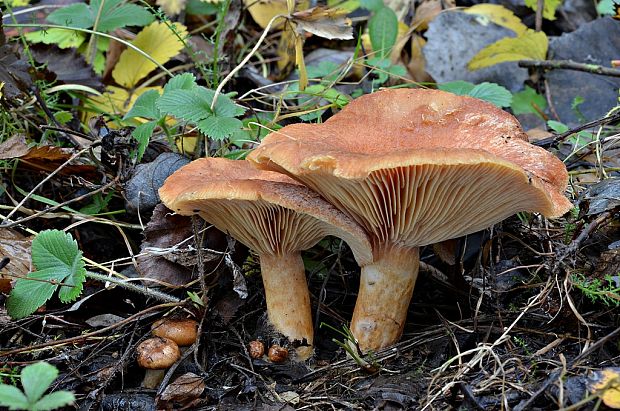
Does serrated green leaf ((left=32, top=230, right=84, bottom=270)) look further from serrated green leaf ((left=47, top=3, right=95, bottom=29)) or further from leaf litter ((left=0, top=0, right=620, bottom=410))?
serrated green leaf ((left=47, top=3, right=95, bottom=29))

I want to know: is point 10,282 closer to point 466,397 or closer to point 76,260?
point 76,260

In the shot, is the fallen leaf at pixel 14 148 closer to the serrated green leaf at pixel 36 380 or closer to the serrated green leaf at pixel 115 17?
the serrated green leaf at pixel 115 17

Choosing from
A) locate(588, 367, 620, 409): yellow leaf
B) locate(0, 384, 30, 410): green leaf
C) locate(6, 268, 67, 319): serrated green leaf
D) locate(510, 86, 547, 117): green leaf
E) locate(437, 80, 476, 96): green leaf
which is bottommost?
locate(510, 86, 547, 117): green leaf

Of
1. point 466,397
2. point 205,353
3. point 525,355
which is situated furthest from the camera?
point 205,353

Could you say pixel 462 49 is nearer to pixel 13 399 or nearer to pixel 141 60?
pixel 141 60

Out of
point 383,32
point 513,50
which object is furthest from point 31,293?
point 513,50

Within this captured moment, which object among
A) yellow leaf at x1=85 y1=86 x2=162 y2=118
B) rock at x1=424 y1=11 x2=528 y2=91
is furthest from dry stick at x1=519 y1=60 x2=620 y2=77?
yellow leaf at x1=85 y1=86 x2=162 y2=118

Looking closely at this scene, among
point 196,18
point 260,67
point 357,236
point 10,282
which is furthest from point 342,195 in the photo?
point 196,18
